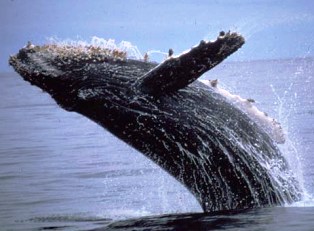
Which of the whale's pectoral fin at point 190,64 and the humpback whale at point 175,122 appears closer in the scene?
the whale's pectoral fin at point 190,64

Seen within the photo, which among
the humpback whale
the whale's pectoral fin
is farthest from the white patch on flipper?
the whale's pectoral fin

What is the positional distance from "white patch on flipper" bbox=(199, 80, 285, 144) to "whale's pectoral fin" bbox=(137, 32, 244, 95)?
1.04 metres

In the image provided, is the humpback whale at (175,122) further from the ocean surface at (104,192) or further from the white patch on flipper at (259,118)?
the ocean surface at (104,192)

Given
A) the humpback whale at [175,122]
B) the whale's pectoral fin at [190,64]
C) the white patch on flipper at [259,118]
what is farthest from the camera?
the white patch on flipper at [259,118]

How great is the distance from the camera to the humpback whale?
37.2 ft

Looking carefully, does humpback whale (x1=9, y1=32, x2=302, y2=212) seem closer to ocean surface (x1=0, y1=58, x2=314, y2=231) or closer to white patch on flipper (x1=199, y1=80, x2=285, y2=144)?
white patch on flipper (x1=199, y1=80, x2=285, y2=144)

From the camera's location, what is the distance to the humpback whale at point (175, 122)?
11.3 meters

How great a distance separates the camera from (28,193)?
1504 centimetres

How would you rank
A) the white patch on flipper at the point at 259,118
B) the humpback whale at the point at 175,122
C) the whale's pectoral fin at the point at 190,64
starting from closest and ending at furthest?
the whale's pectoral fin at the point at 190,64 < the humpback whale at the point at 175,122 < the white patch on flipper at the point at 259,118

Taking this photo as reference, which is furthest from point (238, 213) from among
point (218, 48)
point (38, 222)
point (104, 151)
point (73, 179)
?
point (104, 151)

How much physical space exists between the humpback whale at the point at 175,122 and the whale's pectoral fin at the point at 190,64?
0.17ft

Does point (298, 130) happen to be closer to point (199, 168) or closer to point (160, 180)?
point (160, 180)

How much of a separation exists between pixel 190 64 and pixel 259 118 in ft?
5.87

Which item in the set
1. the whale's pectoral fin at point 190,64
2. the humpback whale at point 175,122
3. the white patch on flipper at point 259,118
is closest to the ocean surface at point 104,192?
the humpback whale at point 175,122
